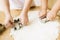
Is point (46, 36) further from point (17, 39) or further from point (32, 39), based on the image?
point (17, 39)

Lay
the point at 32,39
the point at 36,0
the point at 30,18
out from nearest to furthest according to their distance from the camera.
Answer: the point at 32,39, the point at 30,18, the point at 36,0

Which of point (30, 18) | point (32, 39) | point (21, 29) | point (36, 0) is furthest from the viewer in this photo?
point (36, 0)

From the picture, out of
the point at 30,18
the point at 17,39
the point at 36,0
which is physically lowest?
the point at 17,39

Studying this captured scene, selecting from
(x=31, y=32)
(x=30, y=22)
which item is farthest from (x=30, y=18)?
(x=31, y=32)

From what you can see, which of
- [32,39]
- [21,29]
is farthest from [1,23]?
[32,39]

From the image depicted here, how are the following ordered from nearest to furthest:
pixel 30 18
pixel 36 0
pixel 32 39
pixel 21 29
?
pixel 32 39
pixel 21 29
pixel 30 18
pixel 36 0

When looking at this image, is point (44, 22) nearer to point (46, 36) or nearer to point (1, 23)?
point (46, 36)

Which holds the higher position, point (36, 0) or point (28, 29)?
point (36, 0)

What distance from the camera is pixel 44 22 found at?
1267 millimetres

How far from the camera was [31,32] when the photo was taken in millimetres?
1191

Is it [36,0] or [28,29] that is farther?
[36,0]

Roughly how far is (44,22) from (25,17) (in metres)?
0.15

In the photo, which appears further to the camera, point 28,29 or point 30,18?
point 30,18

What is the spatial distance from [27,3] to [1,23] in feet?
0.87
